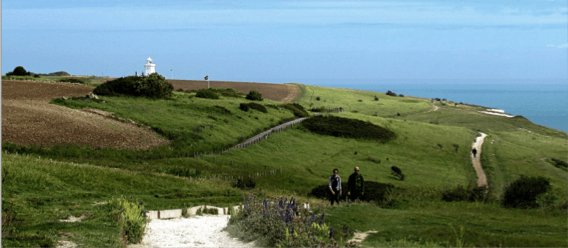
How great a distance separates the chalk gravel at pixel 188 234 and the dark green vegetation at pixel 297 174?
92 centimetres

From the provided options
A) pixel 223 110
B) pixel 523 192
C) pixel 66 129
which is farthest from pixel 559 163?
pixel 66 129

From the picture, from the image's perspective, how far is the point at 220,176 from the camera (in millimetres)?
33625

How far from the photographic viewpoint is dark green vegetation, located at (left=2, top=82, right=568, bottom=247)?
46.1 ft

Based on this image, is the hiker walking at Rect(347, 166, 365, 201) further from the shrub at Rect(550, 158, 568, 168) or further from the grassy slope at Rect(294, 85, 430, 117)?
the grassy slope at Rect(294, 85, 430, 117)

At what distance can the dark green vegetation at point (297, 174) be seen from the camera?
554 inches

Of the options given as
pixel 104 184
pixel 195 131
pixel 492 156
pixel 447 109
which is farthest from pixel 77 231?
pixel 447 109

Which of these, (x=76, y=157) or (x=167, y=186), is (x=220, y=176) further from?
(x=76, y=157)

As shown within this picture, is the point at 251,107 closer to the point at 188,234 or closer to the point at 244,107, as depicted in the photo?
the point at 244,107

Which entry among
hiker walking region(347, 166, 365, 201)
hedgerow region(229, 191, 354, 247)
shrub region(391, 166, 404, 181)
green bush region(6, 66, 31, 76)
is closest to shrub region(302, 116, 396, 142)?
shrub region(391, 166, 404, 181)

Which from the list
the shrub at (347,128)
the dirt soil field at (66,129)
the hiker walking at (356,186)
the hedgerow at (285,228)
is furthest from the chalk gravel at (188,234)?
the shrub at (347,128)

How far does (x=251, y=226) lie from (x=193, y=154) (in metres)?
28.3

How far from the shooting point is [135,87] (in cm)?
6331

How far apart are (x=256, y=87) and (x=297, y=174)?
286 feet

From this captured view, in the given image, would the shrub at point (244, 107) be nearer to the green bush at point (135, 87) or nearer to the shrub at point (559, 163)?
the green bush at point (135, 87)
